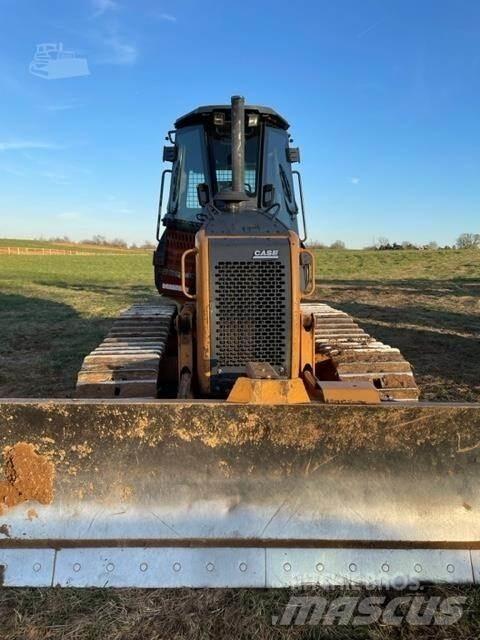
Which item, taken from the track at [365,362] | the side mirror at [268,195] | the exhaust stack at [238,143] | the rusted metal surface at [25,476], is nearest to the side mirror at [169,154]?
the side mirror at [268,195]

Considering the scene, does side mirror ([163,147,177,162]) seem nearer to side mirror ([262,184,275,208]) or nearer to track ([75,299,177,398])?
side mirror ([262,184,275,208])

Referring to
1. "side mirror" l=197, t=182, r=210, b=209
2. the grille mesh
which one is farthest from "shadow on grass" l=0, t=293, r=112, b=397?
the grille mesh

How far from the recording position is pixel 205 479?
10.6 ft

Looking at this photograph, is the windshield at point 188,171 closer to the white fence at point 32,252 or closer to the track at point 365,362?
the track at point 365,362

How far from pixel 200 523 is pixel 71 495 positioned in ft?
2.44

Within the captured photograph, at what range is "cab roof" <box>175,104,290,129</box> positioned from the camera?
18.4 feet

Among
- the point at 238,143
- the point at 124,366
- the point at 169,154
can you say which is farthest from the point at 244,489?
the point at 169,154

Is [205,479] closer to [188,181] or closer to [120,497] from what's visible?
[120,497]

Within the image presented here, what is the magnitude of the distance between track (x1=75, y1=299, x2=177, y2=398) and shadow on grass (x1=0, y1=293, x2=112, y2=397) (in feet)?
7.54

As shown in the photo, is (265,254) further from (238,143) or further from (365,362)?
(365,362)

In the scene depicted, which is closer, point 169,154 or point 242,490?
point 242,490

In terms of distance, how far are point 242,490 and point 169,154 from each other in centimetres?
413

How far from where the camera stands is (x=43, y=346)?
1069cm

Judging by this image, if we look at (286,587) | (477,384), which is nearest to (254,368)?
(286,587)
